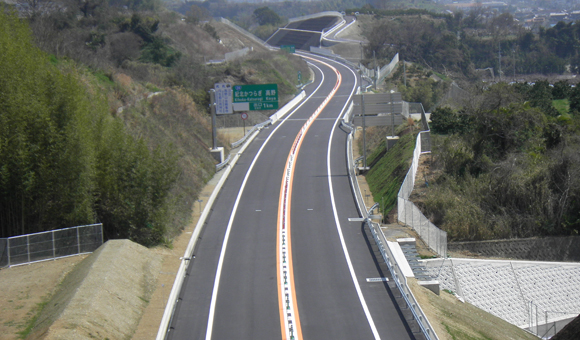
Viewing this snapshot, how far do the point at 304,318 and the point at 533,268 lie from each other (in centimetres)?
1451

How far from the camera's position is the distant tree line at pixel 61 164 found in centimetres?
2362

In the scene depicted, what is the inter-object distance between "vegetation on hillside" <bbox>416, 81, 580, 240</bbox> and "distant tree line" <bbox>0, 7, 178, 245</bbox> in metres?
16.1

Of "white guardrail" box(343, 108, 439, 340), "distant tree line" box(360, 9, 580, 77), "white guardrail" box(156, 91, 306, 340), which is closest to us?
"white guardrail" box(343, 108, 439, 340)

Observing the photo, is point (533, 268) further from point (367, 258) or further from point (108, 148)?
point (108, 148)

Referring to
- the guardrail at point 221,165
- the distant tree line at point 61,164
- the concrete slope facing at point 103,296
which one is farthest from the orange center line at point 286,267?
the distant tree line at point 61,164

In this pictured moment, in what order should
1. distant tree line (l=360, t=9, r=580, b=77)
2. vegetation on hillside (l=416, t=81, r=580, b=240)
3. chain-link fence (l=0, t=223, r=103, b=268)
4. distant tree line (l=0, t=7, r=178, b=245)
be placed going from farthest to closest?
distant tree line (l=360, t=9, r=580, b=77)
vegetation on hillside (l=416, t=81, r=580, b=240)
distant tree line (l=0, t=7, r=178, b=245)
chain-link fence (l=0, t=223, r=103, b=268)

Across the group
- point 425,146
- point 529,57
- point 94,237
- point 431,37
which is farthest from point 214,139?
point 529,57

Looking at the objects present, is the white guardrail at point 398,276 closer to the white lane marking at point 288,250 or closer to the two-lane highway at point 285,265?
the two-lane highway at point 285,265

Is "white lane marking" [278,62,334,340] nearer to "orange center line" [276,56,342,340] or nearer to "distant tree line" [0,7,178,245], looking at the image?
"orange center line" [276,56,342,340]

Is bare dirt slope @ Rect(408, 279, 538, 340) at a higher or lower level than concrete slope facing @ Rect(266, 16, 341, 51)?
lower

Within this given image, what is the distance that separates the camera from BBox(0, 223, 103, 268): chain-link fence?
23141mm

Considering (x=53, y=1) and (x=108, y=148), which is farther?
(x=53, y=1)

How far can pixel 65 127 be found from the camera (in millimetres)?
24281

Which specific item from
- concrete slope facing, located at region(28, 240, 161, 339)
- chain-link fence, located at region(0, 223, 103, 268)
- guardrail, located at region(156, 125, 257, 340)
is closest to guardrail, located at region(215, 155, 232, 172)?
guardrail, located at region(156, 125, 257, 340)
